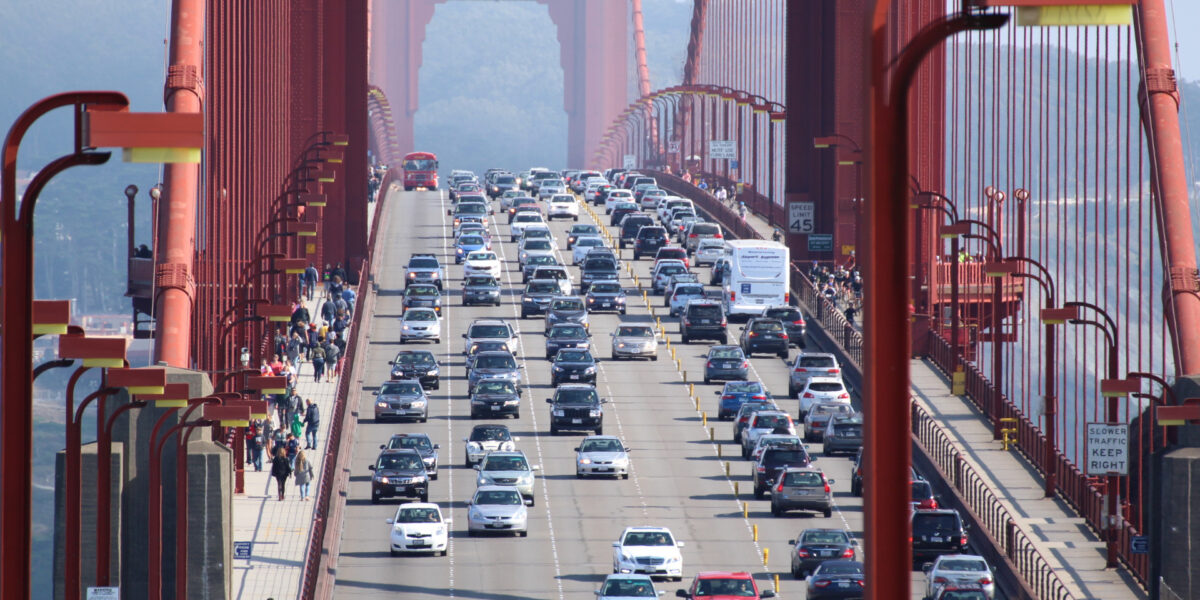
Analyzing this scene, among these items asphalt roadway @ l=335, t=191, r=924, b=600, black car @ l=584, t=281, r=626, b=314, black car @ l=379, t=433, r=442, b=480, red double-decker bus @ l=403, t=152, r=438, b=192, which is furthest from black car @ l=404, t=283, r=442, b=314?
red double-decker bus @ l=403, t=152, r=438, b=192

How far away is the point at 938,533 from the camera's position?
45.6 m

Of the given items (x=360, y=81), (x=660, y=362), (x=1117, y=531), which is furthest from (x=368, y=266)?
(x=1117, y=531)

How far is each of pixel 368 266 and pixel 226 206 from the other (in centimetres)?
3086

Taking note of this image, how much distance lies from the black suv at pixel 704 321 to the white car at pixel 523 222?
3065cm

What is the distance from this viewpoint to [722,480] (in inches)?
2226

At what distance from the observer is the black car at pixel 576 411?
201 feet

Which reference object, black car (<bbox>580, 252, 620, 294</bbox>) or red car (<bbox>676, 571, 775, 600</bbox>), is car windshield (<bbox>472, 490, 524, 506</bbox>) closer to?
red car (<bbox>676, 571, 775, 600</bbox>)

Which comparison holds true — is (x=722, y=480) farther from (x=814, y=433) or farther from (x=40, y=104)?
(x=40, y=104)

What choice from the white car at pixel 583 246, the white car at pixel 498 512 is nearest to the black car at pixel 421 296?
the white car at pixel 583 246

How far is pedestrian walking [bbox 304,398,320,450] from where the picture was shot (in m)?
57.5

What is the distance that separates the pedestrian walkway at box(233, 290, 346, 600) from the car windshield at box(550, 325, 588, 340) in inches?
601

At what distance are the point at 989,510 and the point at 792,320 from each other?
29.9 metres

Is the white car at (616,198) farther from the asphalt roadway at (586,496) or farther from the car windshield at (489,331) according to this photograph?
the car windshield at (489,331)

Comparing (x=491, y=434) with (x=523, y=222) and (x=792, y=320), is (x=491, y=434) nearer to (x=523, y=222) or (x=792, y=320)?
(x=792, y=320)
